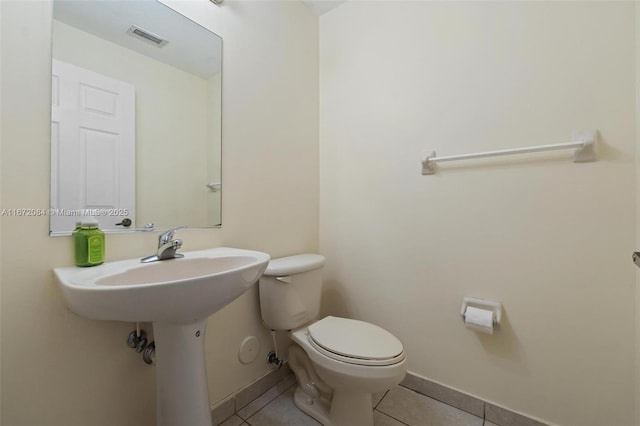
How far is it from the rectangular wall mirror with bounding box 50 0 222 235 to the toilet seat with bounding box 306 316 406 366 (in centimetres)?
67

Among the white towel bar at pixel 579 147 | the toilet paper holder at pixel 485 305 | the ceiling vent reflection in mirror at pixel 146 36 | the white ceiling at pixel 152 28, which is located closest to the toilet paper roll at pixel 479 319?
the toilet paper holder at pixel 485 305

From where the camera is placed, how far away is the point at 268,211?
1.41 m

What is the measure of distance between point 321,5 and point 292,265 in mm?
1598

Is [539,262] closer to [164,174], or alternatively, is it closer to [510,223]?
[510,223]

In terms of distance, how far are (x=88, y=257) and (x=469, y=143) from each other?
5.04 ft

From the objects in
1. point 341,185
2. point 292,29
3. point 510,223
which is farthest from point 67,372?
point 292,29

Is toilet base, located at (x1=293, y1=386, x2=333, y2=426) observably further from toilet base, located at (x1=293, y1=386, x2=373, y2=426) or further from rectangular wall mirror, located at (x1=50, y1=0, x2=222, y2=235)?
Result: rectangular wall mirror, located at (x1=50, y1=0, x2=222, y2=235)

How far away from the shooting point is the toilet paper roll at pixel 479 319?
113cm

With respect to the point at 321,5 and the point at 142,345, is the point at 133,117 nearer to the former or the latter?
the point at 142,345

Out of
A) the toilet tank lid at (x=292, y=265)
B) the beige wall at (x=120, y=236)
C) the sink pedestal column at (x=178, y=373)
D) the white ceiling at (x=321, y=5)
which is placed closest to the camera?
the beige wall at (x=120, y=236)

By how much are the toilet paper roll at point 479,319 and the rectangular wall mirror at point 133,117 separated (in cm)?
119

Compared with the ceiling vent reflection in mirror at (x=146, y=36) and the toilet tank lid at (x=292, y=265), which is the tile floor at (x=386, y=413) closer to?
the toilet tank lid at (x=292, y=265)

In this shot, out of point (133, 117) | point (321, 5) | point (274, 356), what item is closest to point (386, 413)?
point (274, 356)

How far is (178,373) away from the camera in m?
0.86
